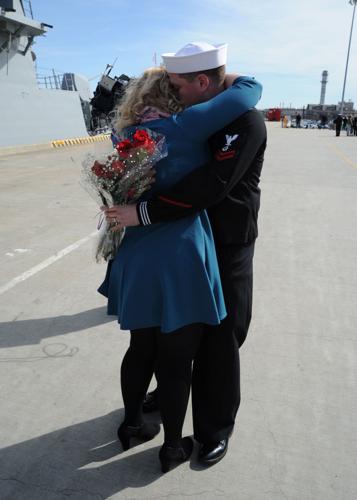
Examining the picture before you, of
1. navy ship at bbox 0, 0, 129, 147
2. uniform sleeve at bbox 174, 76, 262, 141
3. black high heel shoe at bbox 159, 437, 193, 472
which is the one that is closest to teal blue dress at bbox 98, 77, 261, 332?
uniform sleeve at bbox 174, 76, 262, 141

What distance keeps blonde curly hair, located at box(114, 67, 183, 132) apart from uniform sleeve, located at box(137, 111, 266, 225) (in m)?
0.25

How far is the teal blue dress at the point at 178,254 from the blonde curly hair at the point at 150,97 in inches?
3.9

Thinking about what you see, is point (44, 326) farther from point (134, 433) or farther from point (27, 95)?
point (27, 95)

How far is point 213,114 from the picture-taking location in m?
1.77

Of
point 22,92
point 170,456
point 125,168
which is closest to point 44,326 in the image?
point 170,456

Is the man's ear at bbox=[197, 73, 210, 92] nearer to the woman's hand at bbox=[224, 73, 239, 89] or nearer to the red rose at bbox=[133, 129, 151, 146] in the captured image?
the woman's hand at bbox=[224, 73, 239, 89]

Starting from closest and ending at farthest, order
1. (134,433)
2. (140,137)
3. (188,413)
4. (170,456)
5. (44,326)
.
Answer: (140,137) < (170,456) < (134,433) < (188,413) < (44,326)

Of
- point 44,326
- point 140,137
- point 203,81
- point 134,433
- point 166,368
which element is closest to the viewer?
point 140,137

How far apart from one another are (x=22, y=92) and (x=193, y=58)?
2153cm

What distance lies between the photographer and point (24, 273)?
16.0 feet

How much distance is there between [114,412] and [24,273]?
2636 millimetres

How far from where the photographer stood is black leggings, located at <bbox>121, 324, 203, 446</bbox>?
6.77ft

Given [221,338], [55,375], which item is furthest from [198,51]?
[55,375]

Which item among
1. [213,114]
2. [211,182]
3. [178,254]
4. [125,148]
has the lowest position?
[178,254]
